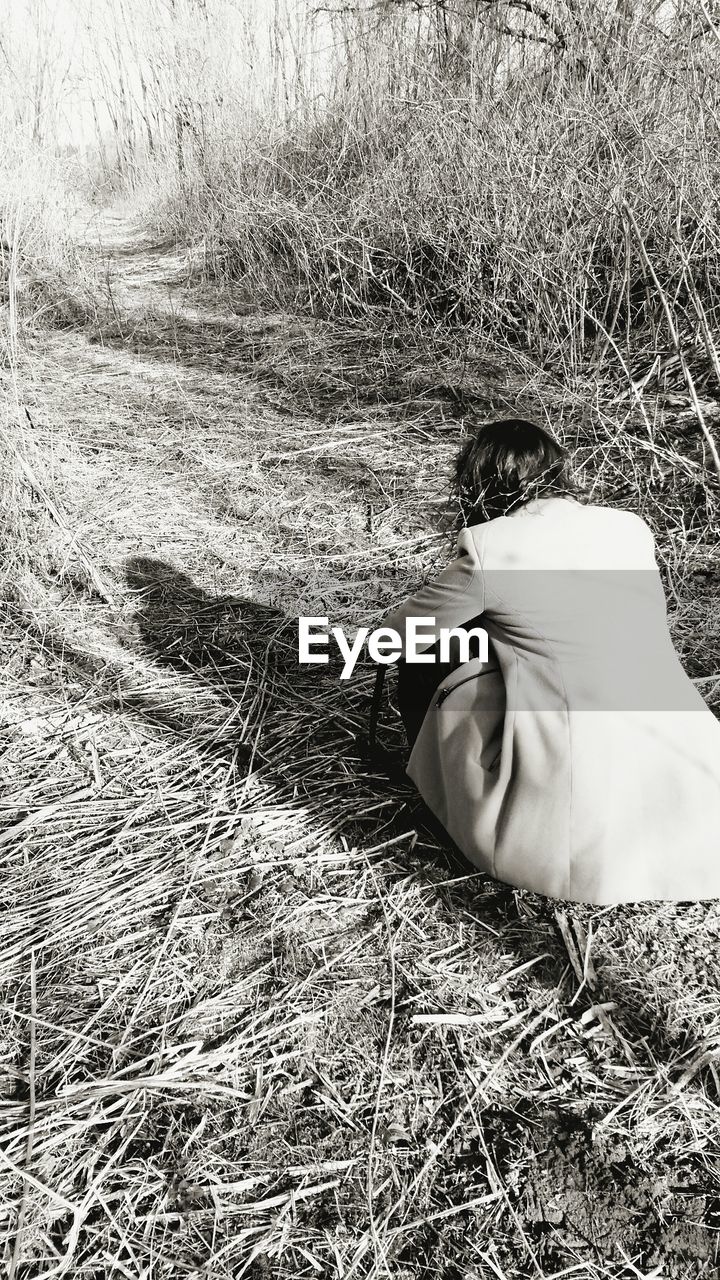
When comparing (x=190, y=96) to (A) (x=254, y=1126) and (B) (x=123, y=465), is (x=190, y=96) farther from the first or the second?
(A) (x=254, y=1126)

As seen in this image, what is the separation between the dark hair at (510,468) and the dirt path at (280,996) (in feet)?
2.16

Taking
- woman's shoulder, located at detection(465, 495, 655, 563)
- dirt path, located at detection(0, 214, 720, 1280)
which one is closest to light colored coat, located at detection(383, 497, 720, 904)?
woman's shoulder, located at detection(465, 495, 655, 563)

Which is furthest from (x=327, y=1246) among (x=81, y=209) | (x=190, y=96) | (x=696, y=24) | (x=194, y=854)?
(x=81, y=209)

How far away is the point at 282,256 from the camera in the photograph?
14.1ft

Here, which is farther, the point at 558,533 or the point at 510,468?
the point at 510,468

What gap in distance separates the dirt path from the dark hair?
66 centimetres

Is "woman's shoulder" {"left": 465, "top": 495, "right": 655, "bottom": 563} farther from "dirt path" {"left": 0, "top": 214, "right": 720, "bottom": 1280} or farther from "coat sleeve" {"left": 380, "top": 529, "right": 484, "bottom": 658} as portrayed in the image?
"dirt path" {"left": 0, "top": 214, "right": 720, "bottom": 1280}

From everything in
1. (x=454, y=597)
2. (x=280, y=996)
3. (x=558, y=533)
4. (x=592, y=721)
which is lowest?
(x=280, y=996)

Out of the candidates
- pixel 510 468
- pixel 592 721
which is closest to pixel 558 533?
pixel 510 468

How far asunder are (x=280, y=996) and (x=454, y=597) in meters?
0.68

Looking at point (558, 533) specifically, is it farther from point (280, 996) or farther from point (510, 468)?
point (280, 996)

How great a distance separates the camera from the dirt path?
36.4 inches

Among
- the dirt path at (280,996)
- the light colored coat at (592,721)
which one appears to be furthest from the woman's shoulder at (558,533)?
the dirt path at (280,996)

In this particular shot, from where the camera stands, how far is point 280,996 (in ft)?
3.86
